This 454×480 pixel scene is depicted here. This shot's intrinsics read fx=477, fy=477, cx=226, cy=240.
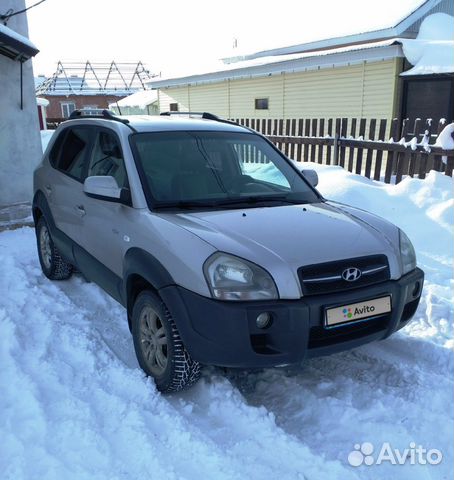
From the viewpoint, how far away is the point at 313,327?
2.69 metres

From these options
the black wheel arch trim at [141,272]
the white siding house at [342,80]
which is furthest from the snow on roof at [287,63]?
the black wheel arch trim at [141,272]

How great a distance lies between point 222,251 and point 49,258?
9.90ft

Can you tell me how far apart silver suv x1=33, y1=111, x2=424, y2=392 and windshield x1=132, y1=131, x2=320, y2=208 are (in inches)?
0.4

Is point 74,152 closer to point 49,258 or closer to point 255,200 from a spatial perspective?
point 49,258

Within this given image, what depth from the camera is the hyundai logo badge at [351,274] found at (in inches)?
110

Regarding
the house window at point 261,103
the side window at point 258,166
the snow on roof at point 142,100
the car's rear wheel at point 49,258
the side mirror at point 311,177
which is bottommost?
the car's rear wheel at point 49,258

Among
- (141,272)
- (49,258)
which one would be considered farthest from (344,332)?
(49,258)

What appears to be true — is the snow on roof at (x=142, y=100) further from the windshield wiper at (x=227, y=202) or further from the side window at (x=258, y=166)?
the windshield wiper at (x=227, y=202)

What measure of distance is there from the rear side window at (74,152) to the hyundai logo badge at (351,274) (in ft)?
8.28

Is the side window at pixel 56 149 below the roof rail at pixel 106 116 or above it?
below

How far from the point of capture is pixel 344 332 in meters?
2.84

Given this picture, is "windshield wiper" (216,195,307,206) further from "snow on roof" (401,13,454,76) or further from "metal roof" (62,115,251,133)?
"snow on roof" (401,13,454,76)

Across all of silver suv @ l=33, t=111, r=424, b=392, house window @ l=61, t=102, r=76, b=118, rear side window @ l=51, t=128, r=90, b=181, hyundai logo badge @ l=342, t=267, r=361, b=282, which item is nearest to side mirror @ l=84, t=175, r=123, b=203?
silver suv @ l=33, t=111, r=424, b=392

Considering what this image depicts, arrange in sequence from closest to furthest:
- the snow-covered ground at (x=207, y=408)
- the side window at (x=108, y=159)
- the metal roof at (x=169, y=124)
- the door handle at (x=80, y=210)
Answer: the snow-covered ground at (x=207, y=408), the side window at (x=108, y=159), the metal roof at (x=169, y=124), the door handle at (x=80, y=210)
